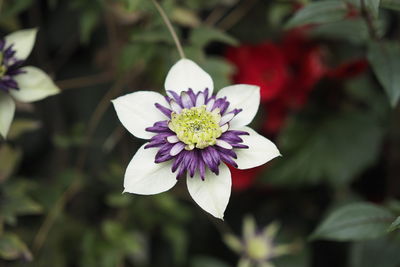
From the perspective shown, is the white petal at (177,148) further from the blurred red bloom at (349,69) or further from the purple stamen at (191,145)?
the blurred red bloom at (349,69)

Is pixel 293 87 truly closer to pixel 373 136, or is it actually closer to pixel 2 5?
pixel 373 136

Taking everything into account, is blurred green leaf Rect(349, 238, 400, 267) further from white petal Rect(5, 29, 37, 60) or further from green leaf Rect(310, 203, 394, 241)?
white petal Rect(5, 29, 37, 60)

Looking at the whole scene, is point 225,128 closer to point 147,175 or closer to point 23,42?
point 147,175

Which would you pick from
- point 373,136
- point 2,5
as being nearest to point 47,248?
point 2,5

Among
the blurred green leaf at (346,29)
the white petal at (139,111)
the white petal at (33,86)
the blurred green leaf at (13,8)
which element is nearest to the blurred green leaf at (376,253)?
the blurred green leaf at (346,29)

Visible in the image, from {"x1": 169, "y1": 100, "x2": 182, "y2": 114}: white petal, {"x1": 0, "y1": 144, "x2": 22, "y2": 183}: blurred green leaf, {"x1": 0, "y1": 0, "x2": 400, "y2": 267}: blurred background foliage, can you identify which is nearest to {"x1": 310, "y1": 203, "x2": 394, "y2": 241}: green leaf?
{"x1": 0, "y1": 0, "x2": 400, "y2": 267}: blurred background foliage

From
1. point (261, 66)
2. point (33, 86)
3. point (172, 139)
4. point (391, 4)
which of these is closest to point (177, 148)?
point (172, 139)
